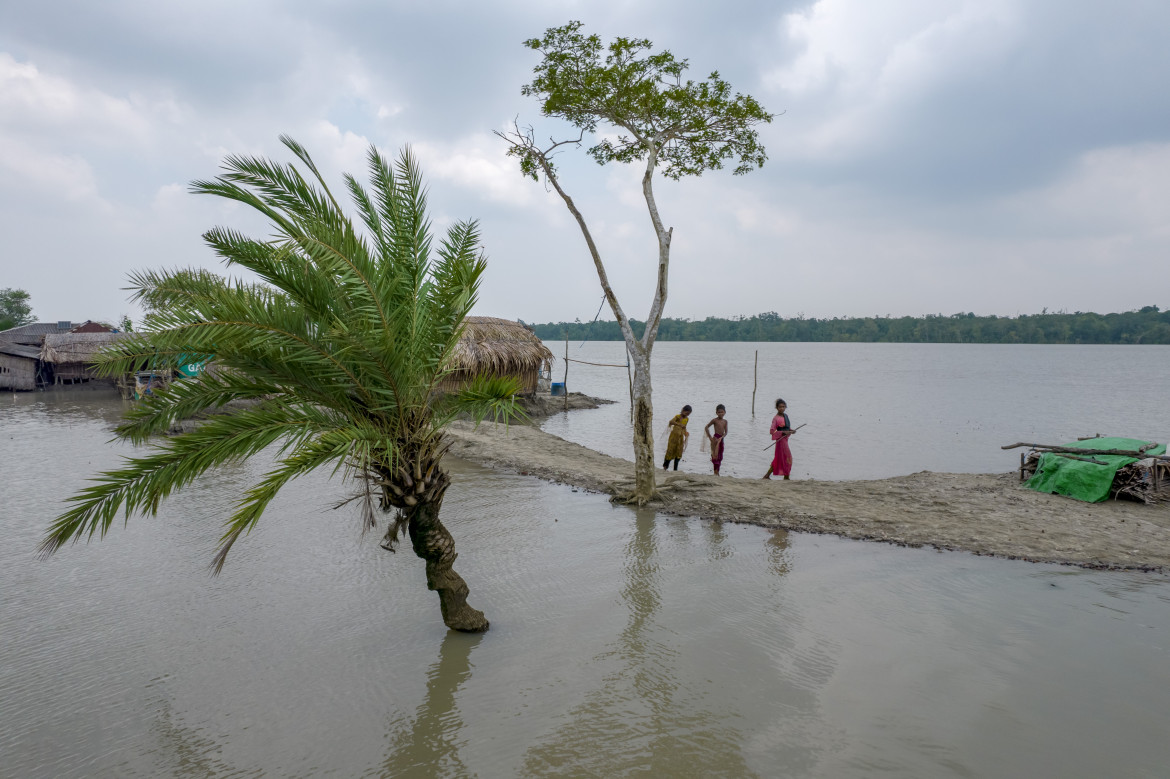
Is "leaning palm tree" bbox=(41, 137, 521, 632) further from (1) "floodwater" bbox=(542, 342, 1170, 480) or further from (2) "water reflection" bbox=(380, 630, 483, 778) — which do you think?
(1) "floodwater" bbox=(542, 342, 1170, 480)

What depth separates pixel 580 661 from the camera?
5.53 m

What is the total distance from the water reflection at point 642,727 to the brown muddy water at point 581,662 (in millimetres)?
20

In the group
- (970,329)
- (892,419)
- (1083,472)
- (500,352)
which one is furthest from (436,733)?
(970,329)

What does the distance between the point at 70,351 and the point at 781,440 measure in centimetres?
3394

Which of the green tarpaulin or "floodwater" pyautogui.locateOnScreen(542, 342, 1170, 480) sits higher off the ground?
the green tarpaulin

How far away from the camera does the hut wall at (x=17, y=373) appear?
29.6m

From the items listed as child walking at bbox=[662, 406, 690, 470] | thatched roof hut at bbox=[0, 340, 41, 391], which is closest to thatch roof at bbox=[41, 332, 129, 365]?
thatched roof hut at bbox=[0, 340, 41, 391]

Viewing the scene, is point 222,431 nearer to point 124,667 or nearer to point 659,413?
point 124,667

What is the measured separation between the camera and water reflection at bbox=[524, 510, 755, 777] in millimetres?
4184

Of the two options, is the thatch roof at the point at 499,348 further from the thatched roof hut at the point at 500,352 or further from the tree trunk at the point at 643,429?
the tree trunk at the point at 643,429

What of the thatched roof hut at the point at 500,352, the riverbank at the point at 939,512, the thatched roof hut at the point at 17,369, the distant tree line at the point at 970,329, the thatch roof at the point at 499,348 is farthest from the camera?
the distant tree line at the point at 970,329

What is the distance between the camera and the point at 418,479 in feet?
16.7

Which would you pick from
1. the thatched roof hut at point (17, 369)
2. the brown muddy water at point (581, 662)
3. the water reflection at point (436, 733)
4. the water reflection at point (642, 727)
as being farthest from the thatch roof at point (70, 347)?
the water reflection at point (642, 727)

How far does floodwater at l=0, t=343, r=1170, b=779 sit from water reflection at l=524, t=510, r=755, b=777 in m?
0.02
